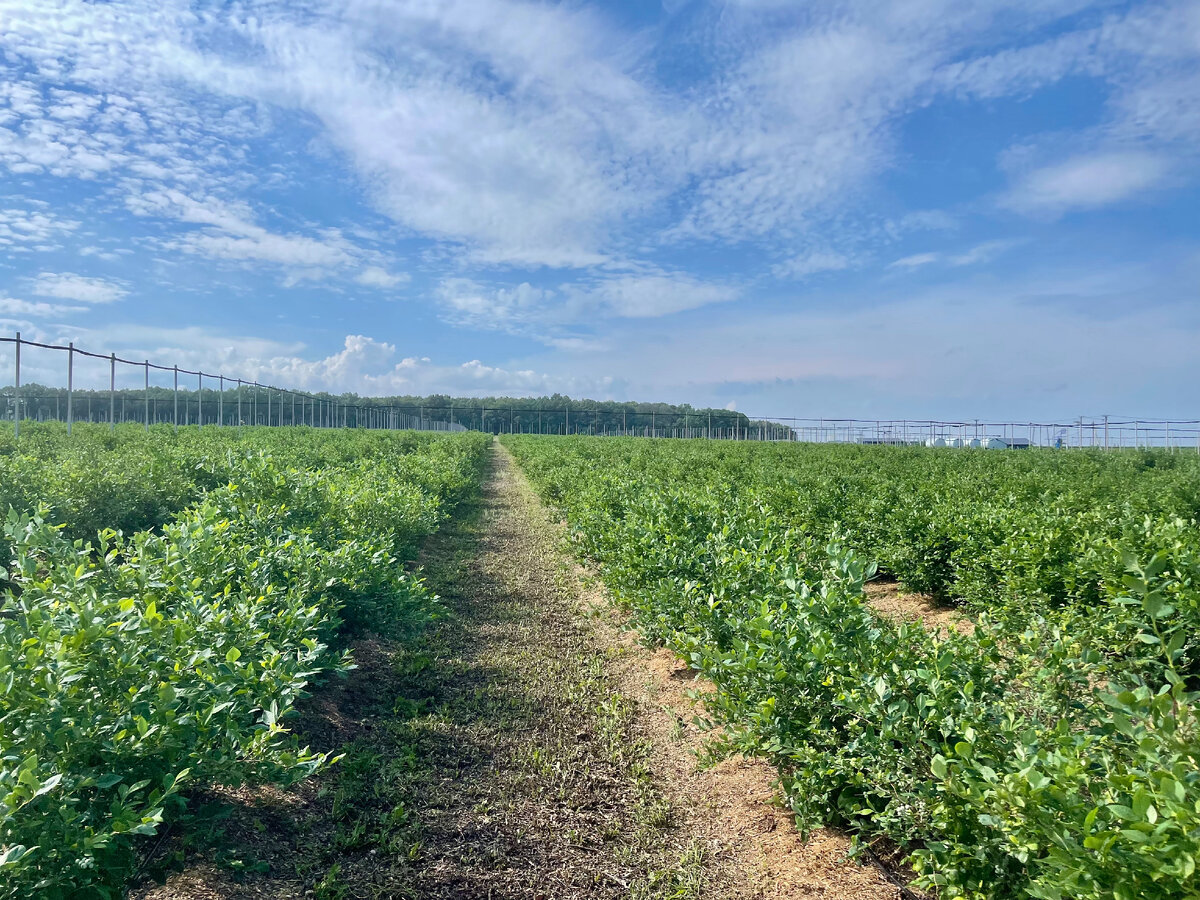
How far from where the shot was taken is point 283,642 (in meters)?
3.52

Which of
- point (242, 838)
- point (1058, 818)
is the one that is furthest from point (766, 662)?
point (242, 838)

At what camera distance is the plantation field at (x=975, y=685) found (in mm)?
1926

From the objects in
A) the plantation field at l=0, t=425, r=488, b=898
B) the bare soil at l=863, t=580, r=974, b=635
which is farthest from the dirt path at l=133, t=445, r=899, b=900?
the bare soil at l=863, t=580, r=974, b=635

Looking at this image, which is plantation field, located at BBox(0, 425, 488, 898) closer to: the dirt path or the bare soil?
the dirt path

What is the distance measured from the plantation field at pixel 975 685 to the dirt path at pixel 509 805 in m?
0.45

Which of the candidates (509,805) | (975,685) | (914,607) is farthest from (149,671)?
(914,607)

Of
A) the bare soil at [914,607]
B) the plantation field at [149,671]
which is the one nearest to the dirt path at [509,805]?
the plantation field at [149,671]

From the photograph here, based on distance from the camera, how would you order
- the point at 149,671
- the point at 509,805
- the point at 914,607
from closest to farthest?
the point at 149,671
the point at 509,805
the point at 914,607

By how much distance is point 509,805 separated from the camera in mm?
3982

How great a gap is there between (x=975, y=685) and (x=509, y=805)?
266cm

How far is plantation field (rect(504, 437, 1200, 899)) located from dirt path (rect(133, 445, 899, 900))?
45cm

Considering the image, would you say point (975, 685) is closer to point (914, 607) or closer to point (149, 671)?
point (149, 671)

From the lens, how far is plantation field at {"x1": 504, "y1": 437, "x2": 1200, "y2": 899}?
1926 millimetres

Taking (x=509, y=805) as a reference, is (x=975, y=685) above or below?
above
